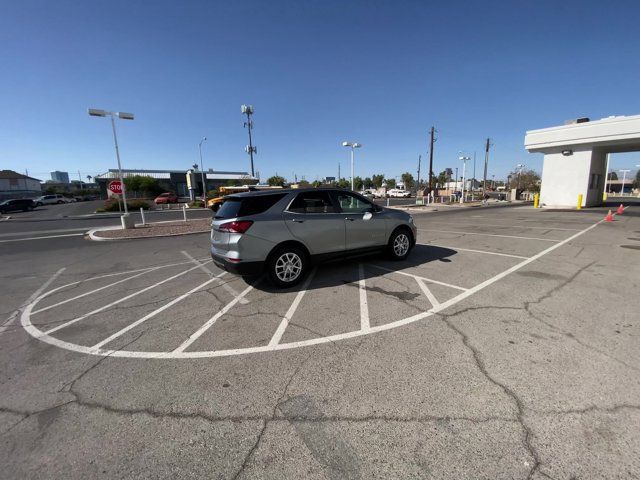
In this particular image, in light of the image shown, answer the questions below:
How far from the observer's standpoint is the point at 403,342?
11.3 feet

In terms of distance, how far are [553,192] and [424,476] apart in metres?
31.9

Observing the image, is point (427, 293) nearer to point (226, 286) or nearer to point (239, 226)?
point (239, 226)

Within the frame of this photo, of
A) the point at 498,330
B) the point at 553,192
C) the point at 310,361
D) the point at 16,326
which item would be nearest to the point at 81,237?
the point at 16,326

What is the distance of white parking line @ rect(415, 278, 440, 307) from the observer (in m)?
4.59

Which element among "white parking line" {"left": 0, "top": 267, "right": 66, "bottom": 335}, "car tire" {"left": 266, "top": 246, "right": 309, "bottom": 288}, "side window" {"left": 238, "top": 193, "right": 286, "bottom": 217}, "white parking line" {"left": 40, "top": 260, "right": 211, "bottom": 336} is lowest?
"white parking line" {"left": 0, "top": 267, "right": 66, "bottom": 335}

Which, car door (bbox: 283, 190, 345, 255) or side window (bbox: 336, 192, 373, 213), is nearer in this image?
car door (bbox: 283, 190, 345, 255)

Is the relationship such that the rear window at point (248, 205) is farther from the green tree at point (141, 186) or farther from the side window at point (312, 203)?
the green tree at point (141, 186)

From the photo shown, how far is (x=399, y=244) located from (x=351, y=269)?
138 cm

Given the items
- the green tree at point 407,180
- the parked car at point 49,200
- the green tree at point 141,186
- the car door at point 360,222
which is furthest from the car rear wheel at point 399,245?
the green tree at point 407,180

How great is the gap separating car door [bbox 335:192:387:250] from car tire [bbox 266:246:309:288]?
114 centimetres

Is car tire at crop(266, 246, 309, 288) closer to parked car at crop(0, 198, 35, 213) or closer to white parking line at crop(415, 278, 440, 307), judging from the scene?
white parking line at crop(415, 278, 440, 307)

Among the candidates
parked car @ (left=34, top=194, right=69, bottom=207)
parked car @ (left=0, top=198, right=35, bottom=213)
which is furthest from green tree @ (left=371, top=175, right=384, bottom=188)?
parked car @ (left=0, top=198, right=35, bottom=213)

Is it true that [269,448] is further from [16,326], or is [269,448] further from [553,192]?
[553,192]

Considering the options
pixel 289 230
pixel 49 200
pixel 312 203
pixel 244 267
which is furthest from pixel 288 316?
pixel 49 200
